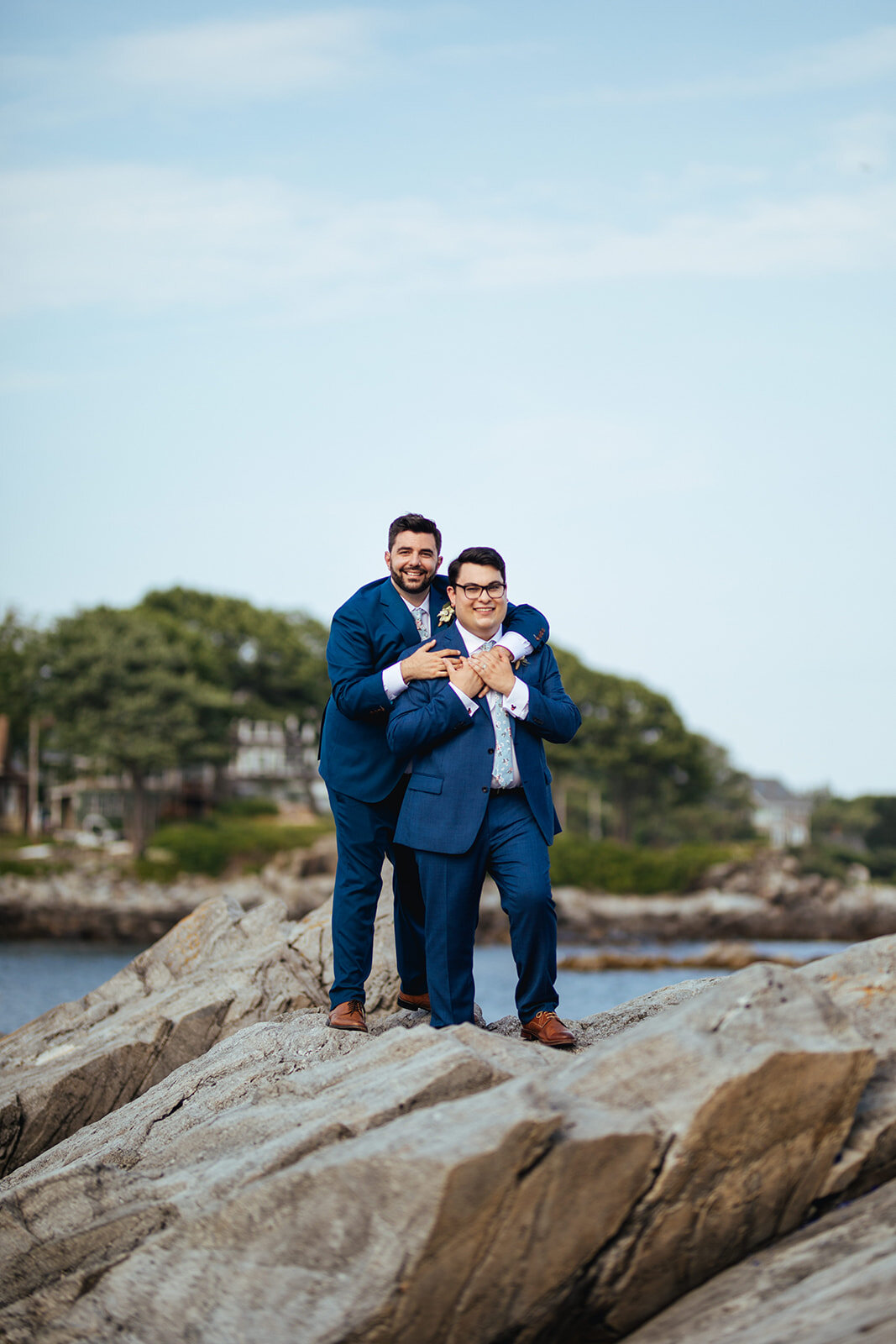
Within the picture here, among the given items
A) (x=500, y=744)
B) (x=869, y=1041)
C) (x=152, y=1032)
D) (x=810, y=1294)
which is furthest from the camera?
(x=152, y=1032)

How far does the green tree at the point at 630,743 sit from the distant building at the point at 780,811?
30963 millimetres

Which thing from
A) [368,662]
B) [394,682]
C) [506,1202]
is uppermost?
[368,662]

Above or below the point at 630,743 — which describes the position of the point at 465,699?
above

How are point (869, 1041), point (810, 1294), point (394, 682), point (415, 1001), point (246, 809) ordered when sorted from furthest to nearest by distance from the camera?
point (246, 809) < point (415, 1001) < point (394, 682) < point (869, 1041) < point (810, 1294)

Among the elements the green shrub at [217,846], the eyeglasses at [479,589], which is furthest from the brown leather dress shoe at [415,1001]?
the green shrub at [217,846]

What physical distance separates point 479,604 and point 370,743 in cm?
104

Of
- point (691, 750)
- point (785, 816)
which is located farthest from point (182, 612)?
point (785, 816)

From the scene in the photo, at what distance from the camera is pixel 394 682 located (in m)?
6.22

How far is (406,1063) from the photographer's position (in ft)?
16.0

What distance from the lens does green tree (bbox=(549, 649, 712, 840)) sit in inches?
2936

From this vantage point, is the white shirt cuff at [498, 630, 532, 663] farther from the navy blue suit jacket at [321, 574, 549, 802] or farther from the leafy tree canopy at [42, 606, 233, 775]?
the leafy tree canopy at [42, 606, 233, 775]

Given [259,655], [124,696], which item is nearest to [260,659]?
[259,655]

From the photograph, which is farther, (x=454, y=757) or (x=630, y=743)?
(x=630, y=743)

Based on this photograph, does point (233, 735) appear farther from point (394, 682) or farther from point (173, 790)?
point (394, 682)
